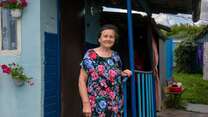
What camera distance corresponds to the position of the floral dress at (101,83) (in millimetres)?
4504

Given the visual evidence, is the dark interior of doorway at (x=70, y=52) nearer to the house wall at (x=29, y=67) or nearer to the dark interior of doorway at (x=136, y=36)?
the house wall at (x=29, y=67)

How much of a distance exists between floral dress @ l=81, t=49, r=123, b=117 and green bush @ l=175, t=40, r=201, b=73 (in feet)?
61.8

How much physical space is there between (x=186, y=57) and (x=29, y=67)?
18.5 metres

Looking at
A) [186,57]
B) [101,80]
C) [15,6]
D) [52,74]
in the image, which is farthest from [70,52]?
[186,57]

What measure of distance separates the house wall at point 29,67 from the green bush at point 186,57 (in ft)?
59.2

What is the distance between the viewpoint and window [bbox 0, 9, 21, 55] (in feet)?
18.7

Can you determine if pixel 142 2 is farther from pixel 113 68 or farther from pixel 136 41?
pixel 113 68

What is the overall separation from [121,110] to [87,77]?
55 centimetres

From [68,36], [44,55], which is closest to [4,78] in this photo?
[44,55]

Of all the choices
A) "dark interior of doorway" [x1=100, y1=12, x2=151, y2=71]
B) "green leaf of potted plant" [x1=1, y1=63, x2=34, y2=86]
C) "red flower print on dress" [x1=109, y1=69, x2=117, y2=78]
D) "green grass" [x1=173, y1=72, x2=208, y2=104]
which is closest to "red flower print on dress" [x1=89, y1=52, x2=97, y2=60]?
"red flower print on dress" [x1=109, y1=69, x2=117, y2=78]

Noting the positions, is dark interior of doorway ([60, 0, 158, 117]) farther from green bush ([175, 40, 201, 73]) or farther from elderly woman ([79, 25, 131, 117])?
green bush ([175, 40, 201, 73])

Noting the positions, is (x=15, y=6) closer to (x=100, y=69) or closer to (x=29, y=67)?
(x=29, y=67)

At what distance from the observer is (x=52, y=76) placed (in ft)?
19.1

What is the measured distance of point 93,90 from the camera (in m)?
4.52
